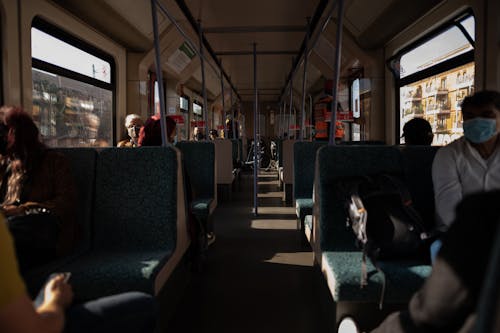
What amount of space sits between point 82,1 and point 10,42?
4.09 ft

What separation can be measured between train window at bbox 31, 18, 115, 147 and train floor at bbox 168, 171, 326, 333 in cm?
224

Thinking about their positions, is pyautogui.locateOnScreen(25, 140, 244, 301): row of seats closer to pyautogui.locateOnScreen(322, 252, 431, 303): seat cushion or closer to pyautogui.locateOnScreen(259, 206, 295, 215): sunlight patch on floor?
pyautogui.locateOnScreen(322, 252, 431, 303): seat cushion

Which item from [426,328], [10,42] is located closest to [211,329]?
[426,328]

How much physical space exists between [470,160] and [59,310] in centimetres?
186

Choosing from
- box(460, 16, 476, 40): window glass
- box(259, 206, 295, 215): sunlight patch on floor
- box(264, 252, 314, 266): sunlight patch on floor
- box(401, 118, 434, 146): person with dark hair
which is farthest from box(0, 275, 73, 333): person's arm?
box(259, 206, 295, 215): sunlight patch on floor

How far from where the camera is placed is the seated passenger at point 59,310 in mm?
861

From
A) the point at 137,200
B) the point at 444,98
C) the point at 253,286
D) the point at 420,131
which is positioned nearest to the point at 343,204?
the point at 253,286

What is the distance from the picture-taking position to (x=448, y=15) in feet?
14.9

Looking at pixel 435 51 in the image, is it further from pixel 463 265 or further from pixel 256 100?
pixel 463 265

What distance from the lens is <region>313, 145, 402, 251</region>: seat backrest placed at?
230cm

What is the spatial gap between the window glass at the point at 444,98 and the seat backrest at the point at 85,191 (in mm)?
3318

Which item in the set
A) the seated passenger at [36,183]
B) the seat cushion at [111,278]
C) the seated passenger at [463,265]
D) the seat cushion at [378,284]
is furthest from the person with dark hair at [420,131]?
the seated passenger at [463,265]

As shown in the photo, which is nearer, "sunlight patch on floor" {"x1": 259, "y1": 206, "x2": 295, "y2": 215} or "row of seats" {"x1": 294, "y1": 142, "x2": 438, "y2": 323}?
"row of seats" {"x1": 294, "y1": 142, "x2": 438, "y2": 323}

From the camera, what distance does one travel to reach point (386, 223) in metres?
1.94
